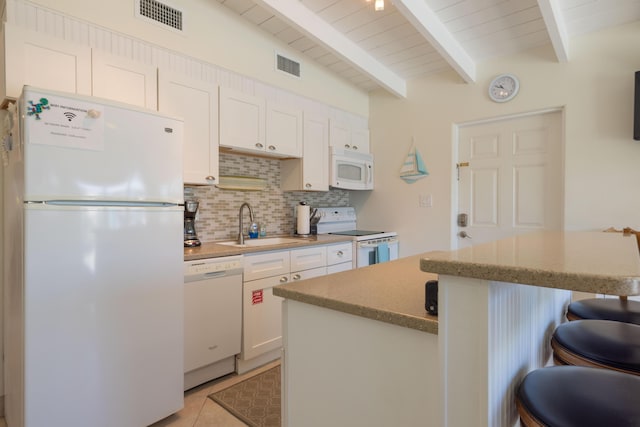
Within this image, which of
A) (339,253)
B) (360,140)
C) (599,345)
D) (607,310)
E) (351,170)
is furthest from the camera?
(360,140)

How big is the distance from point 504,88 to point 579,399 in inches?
117

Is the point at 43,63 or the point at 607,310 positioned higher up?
the point at 43,63

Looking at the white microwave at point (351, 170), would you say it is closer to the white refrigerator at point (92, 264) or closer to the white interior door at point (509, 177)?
the white interior door at point (509, 177)

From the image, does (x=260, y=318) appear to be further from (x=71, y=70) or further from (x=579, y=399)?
(x=579, y=399)

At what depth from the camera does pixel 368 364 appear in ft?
3.20

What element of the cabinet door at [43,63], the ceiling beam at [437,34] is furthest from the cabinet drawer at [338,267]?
the cabinet door at [43,63]

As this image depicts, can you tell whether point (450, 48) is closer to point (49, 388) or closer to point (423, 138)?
point (423, 138)

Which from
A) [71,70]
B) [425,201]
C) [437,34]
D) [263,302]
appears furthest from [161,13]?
[425,201]

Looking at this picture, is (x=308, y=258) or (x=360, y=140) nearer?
(x=308, y=258)

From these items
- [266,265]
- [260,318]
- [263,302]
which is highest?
[266,265]

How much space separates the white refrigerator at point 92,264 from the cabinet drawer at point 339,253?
143 centimetres

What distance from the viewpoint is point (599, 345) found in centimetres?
108

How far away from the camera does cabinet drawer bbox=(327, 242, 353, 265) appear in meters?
3.04

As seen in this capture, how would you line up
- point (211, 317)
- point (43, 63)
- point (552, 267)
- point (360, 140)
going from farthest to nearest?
point (360, 140) → point (211, 317) → point (43, 63) → point (552, 267)
